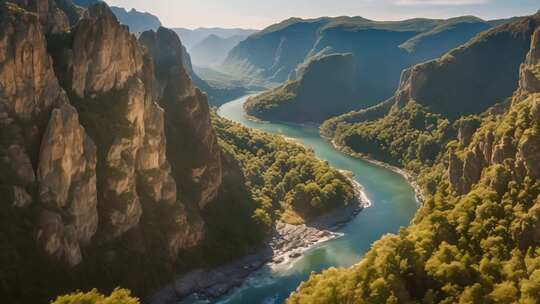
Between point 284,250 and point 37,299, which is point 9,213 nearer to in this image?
point 37,299

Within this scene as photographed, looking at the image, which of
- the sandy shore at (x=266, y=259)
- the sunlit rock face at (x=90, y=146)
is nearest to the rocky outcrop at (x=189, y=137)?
the sunlit rock face at (x=90, y=146)

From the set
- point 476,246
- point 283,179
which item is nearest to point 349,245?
point 283,179

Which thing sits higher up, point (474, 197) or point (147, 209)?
point (474, 197)

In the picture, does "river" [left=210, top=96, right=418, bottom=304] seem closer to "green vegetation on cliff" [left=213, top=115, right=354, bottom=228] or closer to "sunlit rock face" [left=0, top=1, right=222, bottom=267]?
"green vegetation on cliff" [left=213, top=115, right=354, bottom=228]

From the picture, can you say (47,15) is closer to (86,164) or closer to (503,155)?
(86,164)

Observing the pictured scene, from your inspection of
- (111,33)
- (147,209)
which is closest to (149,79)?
(111,33)

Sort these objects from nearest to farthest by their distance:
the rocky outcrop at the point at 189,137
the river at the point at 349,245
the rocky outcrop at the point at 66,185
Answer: the rocky outcrop at the point at 66,185 < the river at the point at 349,245 < the rocky outcrop at the point at 189,137

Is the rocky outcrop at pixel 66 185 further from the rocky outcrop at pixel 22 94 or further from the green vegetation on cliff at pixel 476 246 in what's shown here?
the green vegetation on cliff at pixel 476 246
